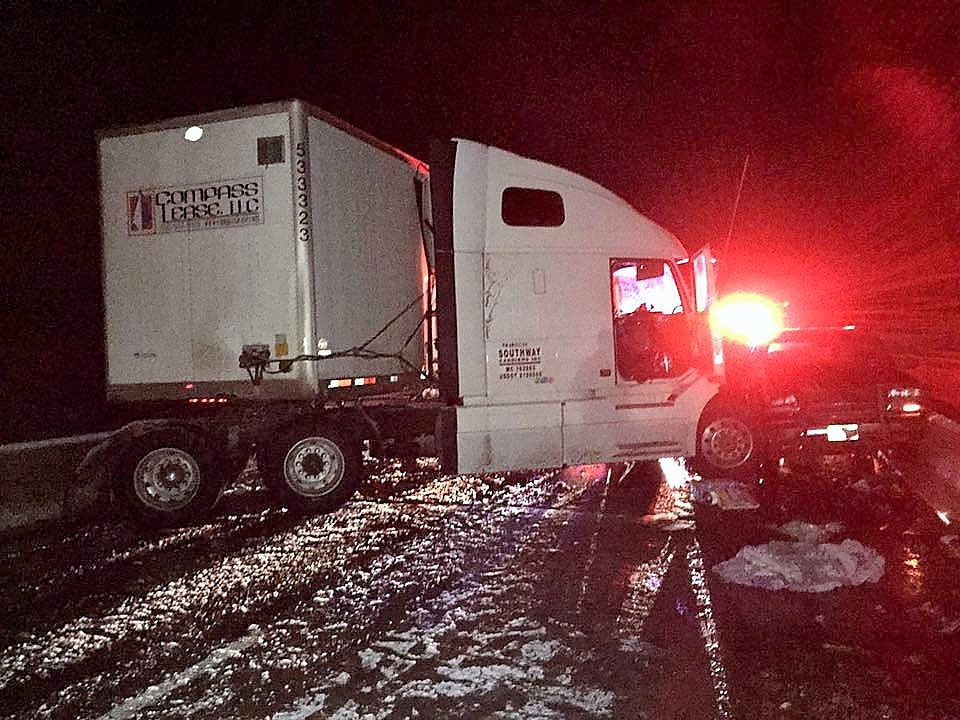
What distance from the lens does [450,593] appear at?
5.45 metres

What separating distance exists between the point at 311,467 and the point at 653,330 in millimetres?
3940

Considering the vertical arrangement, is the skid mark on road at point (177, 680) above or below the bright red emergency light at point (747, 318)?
below

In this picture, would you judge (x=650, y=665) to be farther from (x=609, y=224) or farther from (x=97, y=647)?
(x=609, y=224)

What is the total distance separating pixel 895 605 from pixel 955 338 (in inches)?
601

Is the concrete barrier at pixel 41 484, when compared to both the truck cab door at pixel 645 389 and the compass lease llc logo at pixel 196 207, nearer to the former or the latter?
the compass lease llc logo at pixel 196 207

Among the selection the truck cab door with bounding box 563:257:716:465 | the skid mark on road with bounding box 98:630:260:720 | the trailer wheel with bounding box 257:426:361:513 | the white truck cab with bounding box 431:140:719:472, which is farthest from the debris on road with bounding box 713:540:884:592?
the trailer wheel with bounding box 257:426:361:513

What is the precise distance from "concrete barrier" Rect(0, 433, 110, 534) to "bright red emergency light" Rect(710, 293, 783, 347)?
Answer: 6.76m

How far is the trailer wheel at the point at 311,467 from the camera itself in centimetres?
777

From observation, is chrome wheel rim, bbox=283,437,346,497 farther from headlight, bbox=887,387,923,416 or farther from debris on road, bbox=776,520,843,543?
headlight, bbox=887,387,923,416

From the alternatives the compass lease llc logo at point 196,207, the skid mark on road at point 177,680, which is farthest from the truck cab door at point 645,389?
the skid mark on road at point 177,680

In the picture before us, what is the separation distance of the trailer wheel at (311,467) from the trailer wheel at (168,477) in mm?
592

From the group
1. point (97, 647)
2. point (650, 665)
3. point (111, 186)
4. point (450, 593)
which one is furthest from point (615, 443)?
point (111, 186)

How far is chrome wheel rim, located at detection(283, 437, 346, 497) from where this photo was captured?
25.6 feet

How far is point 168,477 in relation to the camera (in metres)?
7.65
